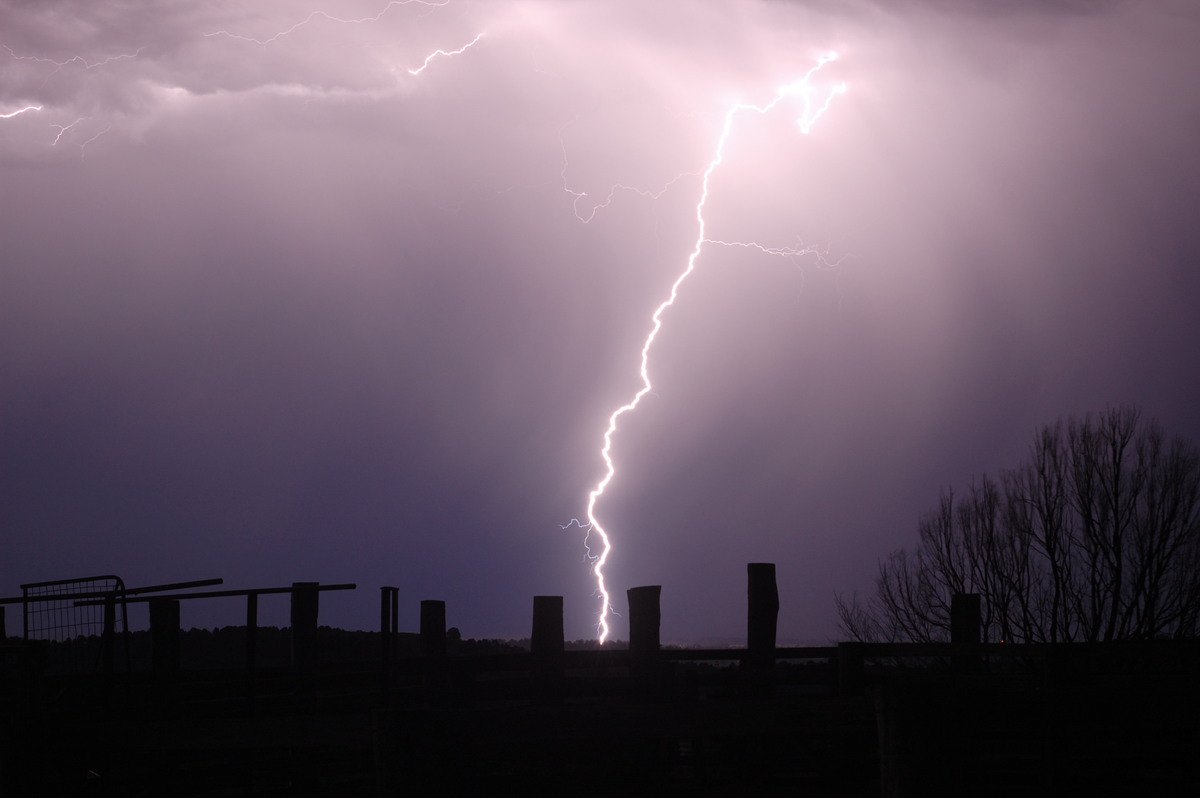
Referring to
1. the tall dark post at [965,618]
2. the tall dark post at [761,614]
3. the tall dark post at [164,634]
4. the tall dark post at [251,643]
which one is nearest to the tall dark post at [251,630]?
the tall dark post at [251,643]

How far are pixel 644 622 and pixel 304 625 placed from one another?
380 centimetres

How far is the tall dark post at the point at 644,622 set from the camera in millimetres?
10906

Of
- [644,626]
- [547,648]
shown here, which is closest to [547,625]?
[547,648]

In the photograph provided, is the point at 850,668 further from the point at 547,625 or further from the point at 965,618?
the point at 547,625

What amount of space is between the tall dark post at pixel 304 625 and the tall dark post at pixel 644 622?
3.44 m

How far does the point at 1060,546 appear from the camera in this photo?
21375mm

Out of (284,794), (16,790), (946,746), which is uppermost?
(946,746)

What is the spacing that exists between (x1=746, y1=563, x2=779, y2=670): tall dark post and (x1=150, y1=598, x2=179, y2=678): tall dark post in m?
6.63

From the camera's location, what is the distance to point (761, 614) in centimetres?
1189

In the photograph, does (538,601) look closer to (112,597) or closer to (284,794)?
(284,794)

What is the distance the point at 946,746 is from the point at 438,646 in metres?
10.3

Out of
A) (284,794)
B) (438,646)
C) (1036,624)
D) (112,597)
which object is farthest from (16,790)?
(1036,624)

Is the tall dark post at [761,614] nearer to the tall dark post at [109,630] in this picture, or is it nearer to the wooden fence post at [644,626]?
the wooden fence post at [644,626]

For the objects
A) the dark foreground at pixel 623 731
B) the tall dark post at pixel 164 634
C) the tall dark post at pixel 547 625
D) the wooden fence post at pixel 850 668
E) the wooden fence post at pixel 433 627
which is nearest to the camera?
the dark foreground at pixel 623 731
